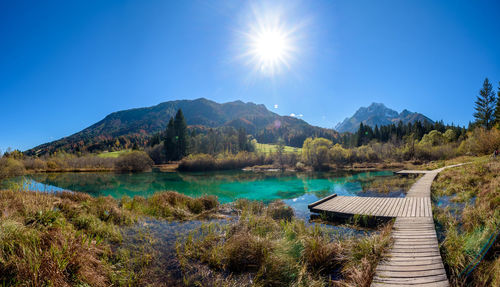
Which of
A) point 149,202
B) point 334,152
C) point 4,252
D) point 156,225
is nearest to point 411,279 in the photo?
point 4,252

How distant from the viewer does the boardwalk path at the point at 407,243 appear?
11.8 ft

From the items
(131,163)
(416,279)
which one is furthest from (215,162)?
(416,279)

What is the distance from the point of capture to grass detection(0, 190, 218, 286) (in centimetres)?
279

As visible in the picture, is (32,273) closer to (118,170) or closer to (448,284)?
(448,284)

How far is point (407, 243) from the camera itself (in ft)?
16.6

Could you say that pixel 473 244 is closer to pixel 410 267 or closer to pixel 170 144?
pixel 410 267

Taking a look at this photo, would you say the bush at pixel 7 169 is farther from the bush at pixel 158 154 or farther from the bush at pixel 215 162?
the bush at pixel 158 154

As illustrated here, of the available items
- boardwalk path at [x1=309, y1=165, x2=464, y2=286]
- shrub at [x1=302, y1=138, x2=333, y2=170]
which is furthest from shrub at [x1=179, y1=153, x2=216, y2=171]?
boardwalk path at [x1=309, y1=165, x2=464, y2=286]

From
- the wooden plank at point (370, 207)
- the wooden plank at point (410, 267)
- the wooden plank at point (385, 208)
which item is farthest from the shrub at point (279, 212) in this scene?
the wooden plank at point (410, 267)

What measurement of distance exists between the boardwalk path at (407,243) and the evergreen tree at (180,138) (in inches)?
2255

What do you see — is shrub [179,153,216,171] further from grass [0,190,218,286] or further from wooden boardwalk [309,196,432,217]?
grass [0,190,218,286]

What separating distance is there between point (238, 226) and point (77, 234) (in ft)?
12.3

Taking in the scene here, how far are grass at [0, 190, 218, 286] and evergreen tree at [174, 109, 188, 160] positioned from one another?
5637 cm

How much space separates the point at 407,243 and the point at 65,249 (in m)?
6.98
